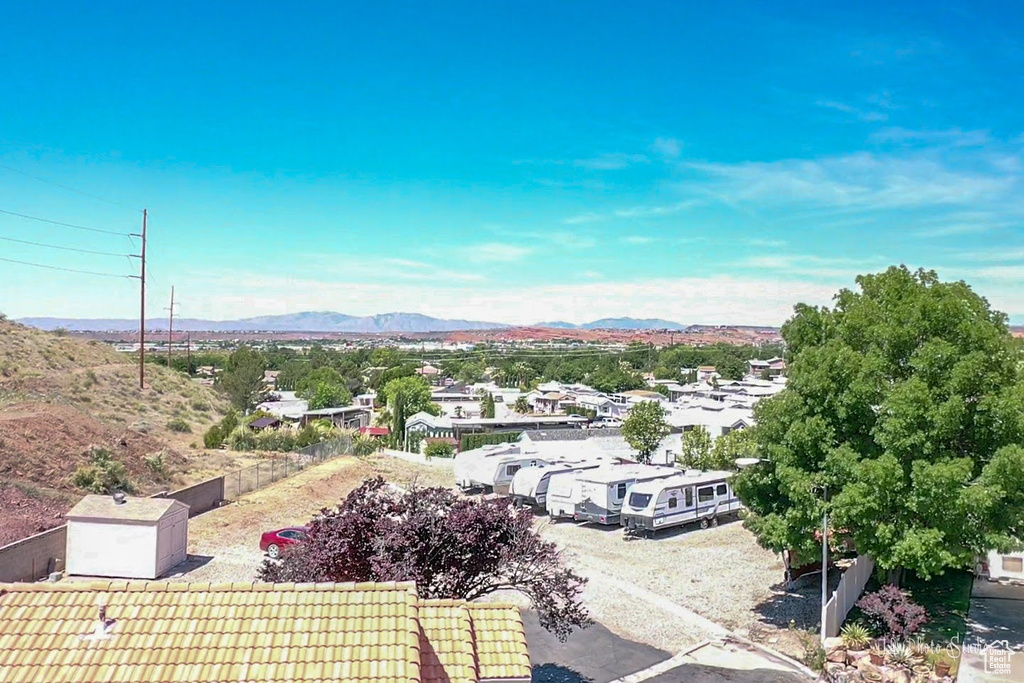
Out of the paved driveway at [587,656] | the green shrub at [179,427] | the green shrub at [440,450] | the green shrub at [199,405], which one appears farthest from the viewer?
the green shrub at [199,405]

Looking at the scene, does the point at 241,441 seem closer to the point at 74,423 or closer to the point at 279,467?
the point at 279,467

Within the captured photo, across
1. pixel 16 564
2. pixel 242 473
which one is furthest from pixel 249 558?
pixel 242 473

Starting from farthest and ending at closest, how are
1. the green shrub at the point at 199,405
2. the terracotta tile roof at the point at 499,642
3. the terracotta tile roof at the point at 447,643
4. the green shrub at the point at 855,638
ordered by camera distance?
the green shrub at the point at 199,405 < the green shrub at the point at 855,638 < the terracotta tile roof at the point at 499,642 < the terracotta tile roof at the point at 447,643

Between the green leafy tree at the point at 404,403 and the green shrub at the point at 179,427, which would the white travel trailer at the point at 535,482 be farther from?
the green leafy tree at the point at 404,403

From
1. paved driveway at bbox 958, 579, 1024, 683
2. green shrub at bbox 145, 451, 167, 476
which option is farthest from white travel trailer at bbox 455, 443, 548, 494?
paved driveway at bbox 958, 579, 1024, 683

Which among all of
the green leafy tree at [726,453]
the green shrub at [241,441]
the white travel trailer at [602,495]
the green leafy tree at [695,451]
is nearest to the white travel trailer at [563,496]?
the white travel trailer at [602,495]

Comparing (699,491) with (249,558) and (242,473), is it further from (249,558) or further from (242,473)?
(242,473)

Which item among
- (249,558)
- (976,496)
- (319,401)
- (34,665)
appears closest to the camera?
(34,665)
